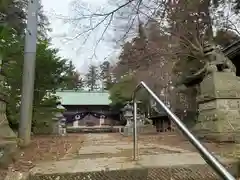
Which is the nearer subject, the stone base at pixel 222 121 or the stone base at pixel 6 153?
the stone base at pixel 6 153

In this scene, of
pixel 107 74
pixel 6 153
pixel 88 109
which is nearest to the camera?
pixel 6 153

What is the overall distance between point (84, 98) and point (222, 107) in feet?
94.0

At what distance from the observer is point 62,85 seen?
1278 cm

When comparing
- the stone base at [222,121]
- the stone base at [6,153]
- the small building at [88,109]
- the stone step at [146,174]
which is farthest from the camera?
the small building at [88,109]

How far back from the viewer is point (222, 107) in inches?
207

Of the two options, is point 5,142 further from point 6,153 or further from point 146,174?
point 146,174

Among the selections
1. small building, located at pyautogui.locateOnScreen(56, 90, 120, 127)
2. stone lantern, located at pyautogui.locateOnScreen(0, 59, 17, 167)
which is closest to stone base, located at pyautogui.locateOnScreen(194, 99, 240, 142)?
stone lantern, located at pyautogui.locateOnScreen(0, 59, 17, 167)

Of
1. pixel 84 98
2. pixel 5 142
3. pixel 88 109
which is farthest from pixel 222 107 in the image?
pixel 84 98

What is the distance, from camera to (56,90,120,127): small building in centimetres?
3036

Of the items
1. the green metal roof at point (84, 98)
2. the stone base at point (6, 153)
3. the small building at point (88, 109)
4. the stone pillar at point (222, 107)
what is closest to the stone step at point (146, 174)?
the stone base at point (6, 153)

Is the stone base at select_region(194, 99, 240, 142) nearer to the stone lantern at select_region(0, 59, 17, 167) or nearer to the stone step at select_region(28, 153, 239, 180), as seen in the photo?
the stone step at select_region(28, 153, 239, 180)

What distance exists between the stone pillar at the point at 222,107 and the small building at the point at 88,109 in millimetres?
24212

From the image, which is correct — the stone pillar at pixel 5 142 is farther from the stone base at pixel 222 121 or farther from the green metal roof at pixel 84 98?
the green metal roof at pixel 84 98

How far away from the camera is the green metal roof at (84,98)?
31.9 m
